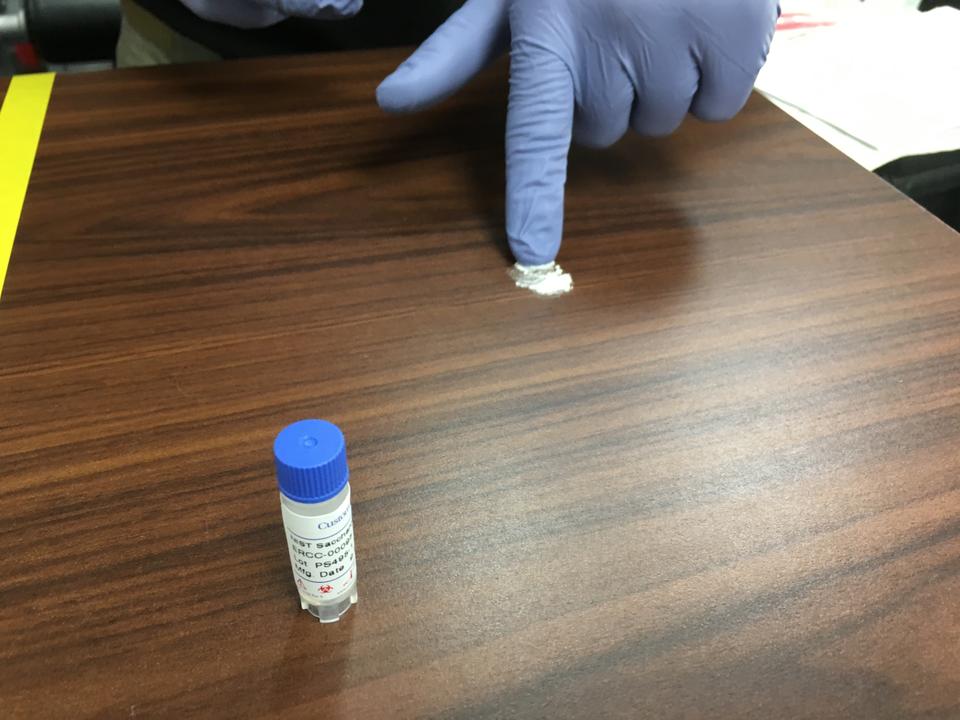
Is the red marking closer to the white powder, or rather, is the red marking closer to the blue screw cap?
the white powder

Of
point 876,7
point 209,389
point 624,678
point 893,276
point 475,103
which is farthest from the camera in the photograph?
point 876,7

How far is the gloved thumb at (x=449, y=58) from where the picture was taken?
0.56 m

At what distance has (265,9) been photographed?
676mm

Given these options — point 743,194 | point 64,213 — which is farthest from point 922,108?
point 64,213

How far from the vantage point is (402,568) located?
36cm

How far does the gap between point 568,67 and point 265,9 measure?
284 millimetres

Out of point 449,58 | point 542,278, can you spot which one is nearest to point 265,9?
point 449,58

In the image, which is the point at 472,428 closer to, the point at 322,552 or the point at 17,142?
the point at 322,552

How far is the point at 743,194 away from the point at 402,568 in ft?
1.37

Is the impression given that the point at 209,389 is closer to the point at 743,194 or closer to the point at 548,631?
the point at 548,631

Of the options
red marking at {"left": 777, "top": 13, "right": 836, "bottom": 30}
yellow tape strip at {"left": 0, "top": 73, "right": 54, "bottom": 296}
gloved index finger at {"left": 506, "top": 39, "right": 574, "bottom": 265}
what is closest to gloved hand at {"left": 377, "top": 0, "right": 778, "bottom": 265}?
gloved index finger at {"left": 506, "top": 39, "right": 574, "bottom": 265}

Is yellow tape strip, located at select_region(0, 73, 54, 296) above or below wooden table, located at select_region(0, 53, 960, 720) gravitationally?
above

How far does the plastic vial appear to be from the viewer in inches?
11.3

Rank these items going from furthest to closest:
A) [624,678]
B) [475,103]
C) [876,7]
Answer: [876,7], [475,103], [624,678]
